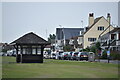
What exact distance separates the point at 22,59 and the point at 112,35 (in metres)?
45.6

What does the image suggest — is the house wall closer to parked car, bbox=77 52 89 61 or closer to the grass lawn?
parked car, bbox=77 52 89 61

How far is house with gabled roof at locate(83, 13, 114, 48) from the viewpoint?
94.8 m

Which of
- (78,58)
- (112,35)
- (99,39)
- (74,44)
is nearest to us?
(78,58)

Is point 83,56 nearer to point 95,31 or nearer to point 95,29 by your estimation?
point 95,29

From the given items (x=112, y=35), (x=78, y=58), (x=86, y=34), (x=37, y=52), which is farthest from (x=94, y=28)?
(x=37, y=52)

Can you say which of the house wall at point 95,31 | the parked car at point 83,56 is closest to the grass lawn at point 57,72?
the parked car at point 83,56

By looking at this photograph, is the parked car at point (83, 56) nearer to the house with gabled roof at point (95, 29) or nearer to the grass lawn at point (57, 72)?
the grass lawn at point (57, 72)

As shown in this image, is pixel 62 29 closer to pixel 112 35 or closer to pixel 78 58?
pixel 112 35

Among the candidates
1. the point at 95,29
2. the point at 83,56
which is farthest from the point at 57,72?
the point at 95,29

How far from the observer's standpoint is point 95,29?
317ft

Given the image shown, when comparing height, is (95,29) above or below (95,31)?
above

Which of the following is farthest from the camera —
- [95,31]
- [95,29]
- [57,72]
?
[95,31]

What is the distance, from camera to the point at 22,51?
42.2 metres

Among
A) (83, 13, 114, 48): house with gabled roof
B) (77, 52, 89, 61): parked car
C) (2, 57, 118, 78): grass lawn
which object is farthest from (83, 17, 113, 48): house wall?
(2, 57, 118, 78): grass lawn
